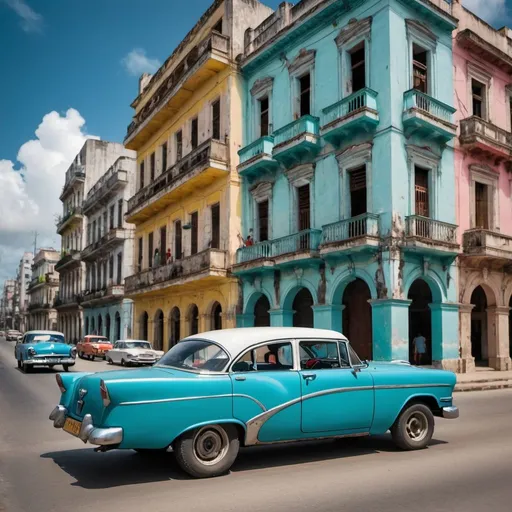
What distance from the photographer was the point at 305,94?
2067 cm

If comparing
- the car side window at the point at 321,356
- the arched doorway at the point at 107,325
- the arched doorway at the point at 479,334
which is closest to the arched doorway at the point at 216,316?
the arched doorway at the point at 479,334

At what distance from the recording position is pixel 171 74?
28.6 m

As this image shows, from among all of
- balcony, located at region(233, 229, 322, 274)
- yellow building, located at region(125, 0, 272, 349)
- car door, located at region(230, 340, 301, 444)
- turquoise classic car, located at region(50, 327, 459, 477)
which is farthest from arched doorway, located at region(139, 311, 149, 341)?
car door, located at region(230, 340, 301, 444)

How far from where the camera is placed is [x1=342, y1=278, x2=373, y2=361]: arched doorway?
1870 centimetres

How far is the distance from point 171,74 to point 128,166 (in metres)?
12.2

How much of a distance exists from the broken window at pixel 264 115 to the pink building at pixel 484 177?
698cm

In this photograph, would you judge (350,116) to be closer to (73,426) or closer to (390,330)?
(390,330)

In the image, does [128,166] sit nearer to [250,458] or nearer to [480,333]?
[480,333]

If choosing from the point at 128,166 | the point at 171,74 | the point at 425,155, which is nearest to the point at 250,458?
the point at 425,155

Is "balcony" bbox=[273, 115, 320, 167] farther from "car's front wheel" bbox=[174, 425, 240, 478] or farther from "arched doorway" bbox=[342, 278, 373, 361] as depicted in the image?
"car's front wheel" bbox=[174, 425, 240, 478]

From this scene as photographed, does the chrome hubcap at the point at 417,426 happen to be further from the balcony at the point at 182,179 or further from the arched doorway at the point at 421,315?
the balcony at the point at 182,179

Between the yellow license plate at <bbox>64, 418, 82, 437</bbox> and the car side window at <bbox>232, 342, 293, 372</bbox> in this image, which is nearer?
the yellow license plate at <bbox>64, 418, 82, 437</bbox>

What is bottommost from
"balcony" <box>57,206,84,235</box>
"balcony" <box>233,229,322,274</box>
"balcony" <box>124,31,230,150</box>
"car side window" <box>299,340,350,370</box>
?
"car side window" <box>299,340,350,370</box>

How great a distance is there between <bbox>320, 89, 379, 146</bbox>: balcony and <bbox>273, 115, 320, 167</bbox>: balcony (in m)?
0.43
